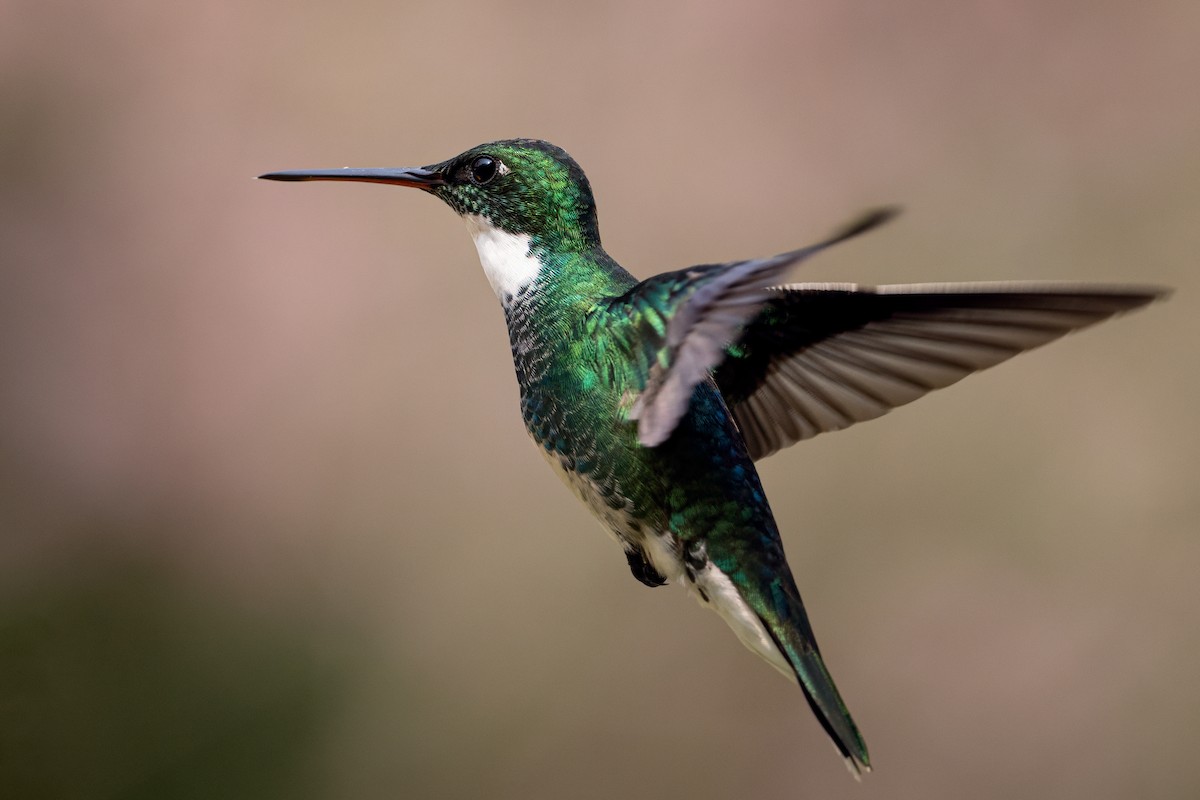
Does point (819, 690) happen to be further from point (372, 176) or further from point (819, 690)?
point (372, 176)

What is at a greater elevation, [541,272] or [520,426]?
[541,272]

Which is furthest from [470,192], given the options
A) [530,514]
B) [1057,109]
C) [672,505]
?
[1057,109]

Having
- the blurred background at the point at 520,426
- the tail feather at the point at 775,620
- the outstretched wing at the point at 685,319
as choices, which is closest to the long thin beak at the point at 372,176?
the outstretched wing at the point at 685,319

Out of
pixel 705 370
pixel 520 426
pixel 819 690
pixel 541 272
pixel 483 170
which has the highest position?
pixel 483 170

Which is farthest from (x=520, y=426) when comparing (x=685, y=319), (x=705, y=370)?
(x=685, y=319)

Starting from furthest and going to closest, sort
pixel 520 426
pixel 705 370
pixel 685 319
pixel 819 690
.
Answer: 1. pixel 520 426
2. pixel 819 690
3. pixel 705 370
4. pixel 685 319

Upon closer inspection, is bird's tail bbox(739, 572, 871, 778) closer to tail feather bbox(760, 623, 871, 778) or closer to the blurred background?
tail feather bbox(760, 623, 871, 778)

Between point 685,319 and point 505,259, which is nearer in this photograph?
point 685,319
